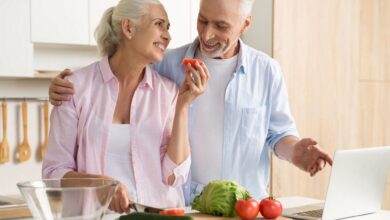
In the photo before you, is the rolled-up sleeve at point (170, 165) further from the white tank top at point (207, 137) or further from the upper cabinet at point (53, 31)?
the upper cabinet at point (53, 31)

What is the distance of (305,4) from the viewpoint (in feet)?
12.9

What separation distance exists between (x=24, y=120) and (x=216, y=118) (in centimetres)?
133

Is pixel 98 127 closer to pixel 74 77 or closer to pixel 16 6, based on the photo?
pixel 74 77

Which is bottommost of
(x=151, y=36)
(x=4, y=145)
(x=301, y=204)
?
(x=301, y=204)

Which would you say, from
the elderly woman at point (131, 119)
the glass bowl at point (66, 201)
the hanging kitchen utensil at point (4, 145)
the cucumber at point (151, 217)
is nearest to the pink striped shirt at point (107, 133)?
the elderly woman at point (131, 119)

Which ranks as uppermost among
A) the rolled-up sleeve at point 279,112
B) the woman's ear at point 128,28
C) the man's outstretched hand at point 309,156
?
the woman's ear at point 128,28

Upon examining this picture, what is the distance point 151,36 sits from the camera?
2.48 m

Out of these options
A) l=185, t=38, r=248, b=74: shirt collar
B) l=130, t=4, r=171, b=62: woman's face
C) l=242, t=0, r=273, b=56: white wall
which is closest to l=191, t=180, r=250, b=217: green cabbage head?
l=130, t=4, r=171, b=62: woman's face

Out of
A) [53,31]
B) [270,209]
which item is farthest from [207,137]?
[53,31]

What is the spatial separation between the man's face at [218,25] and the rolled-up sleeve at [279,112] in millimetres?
269

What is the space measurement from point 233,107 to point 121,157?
524 mm

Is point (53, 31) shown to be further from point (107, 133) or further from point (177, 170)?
point (177, 170)

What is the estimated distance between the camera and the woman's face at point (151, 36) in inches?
97.3

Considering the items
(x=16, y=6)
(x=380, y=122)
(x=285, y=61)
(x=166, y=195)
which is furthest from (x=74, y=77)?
(x=380, y=122)
